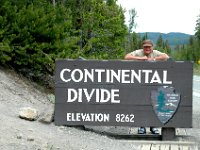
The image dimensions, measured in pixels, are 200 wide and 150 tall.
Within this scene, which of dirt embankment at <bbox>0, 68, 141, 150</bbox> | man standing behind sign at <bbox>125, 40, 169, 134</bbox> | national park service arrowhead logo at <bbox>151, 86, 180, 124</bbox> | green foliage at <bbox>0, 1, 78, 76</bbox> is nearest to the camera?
dirt embankment at <bbox>0, 68, 141, 150</bbox>

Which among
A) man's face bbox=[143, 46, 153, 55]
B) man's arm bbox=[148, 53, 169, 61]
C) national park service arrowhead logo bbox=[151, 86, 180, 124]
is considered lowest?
national park service arrowhead logo bbox=[151, 86, 180, 124]

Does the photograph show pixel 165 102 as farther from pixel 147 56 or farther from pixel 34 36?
pixel 34 36

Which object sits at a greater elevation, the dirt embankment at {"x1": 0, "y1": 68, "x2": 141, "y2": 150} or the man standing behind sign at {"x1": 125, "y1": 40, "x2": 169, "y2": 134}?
the man standing behind sign at {"x1": 125, "y1": 40, "x2": 169, "y2": 134}

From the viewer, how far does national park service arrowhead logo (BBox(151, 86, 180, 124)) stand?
11.4m

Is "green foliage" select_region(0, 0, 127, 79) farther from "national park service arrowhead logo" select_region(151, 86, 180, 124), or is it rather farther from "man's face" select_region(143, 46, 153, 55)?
"national park service arrowhead logo" select_region(151, 86, 180, 124)

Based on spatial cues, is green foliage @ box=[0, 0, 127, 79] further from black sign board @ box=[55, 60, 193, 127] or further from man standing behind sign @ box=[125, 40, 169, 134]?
man standing behind sign @ box=[125, 40, 169, 134]

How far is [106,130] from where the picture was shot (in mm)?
12617

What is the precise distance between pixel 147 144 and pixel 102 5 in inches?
567

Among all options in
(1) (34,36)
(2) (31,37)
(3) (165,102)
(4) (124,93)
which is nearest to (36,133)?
(4) (124,93)

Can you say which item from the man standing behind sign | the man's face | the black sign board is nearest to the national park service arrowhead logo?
the black sign board

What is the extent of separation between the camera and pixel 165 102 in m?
11.4

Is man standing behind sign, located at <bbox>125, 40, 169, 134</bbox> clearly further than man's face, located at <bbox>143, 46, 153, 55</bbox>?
No

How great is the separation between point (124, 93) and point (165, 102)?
813 mm

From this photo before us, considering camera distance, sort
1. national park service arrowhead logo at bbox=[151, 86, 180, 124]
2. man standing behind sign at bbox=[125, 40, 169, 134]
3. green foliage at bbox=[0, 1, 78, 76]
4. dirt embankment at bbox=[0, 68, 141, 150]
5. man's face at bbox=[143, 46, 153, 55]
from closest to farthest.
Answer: dirt embankment at bbox=[0, 68, 141, 150], national park service arrowhead logo at bbox=[151, 86, 180, 124], man standing behind sign at bbox=[125, 40, 169, 134], man's face at bbox=[143, 46, 153, 55], green foliage at bbox=[0, 1, 78, 76]
